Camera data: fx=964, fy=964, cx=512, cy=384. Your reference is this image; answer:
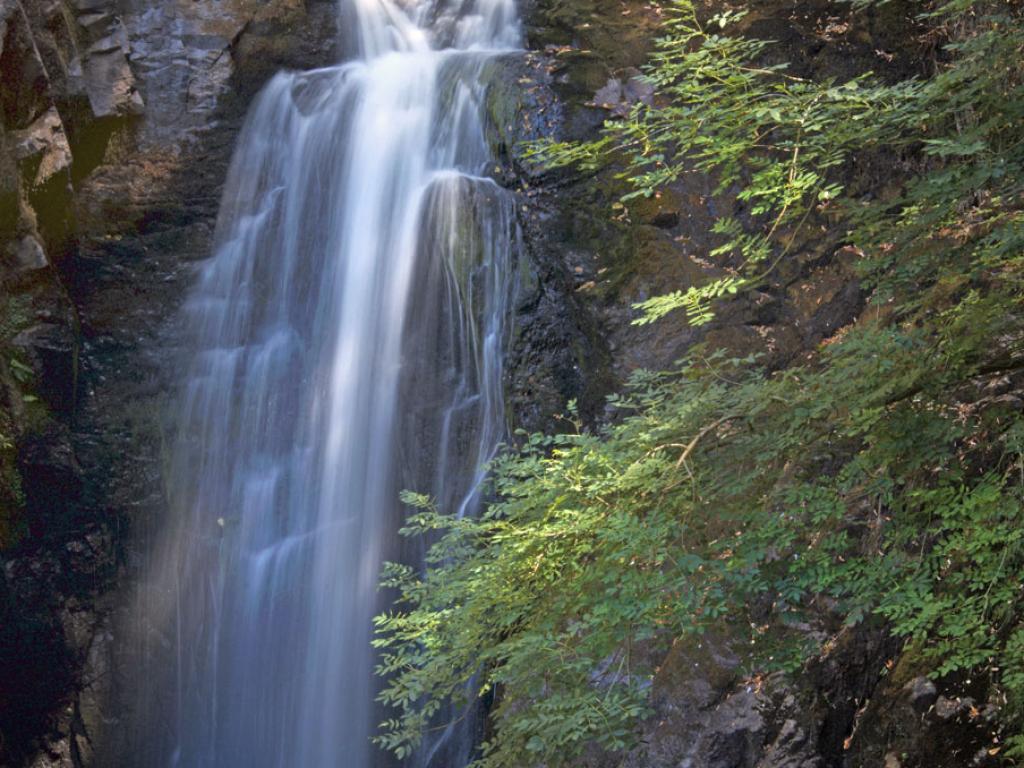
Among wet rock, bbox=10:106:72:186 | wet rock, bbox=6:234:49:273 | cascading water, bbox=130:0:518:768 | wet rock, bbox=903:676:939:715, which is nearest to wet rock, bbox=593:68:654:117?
cascading water, bbox=130:0:518:768

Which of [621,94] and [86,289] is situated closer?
[621,94]

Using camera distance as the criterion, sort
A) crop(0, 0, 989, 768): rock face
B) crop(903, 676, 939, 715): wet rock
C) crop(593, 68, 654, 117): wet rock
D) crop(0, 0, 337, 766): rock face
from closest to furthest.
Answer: crop(903, 676, 939, 715): wet rock, crop(0, 0, 989, 768): rock face, crop(593, 68, 654, 117): wet rock, crop(0, 0, 337, 766): rock face

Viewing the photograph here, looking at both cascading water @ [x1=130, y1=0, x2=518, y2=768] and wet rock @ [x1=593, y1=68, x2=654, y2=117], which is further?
wet rock @ [x1=593, y1=68, x2=654, y2=117]

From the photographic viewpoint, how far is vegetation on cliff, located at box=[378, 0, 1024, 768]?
2.98 m

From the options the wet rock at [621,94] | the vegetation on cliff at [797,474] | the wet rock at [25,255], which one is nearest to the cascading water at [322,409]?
the wet rock at [621,94]

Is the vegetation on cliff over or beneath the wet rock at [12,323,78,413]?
→ over

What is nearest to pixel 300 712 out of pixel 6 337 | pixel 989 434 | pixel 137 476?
pixel 137 476

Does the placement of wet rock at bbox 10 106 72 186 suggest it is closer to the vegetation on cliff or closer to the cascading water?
the cascading water

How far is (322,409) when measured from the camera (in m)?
8.22

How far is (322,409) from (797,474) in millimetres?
5279

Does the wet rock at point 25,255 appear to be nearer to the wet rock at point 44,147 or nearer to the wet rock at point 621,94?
the wet rock at point 44,147

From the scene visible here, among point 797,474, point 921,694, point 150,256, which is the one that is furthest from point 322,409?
point 921,694

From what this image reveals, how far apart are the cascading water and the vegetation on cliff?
3710 millimetres

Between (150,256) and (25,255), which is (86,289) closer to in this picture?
(150,256)
